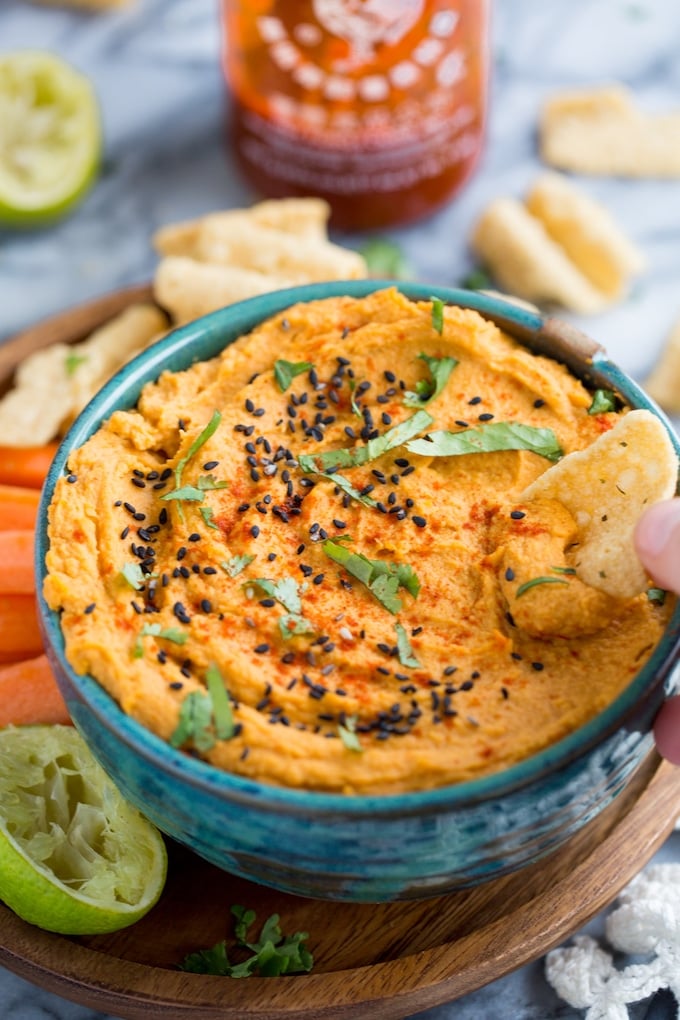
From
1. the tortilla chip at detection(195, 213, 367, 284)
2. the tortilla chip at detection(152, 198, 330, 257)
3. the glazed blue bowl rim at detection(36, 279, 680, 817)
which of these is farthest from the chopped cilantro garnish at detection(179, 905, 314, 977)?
the tortilla chip at detection(152, 198, 330, 257)

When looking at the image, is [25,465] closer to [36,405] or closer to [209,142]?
[36,405]

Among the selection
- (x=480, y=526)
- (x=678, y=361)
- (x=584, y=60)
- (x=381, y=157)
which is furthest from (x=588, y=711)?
(x=584, y=60)

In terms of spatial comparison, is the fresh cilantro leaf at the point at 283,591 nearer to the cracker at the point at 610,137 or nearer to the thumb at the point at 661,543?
the thumb at the point at 661,543

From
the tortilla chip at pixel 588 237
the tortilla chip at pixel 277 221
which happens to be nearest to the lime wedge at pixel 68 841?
the tortilla chip at pixel 277 221

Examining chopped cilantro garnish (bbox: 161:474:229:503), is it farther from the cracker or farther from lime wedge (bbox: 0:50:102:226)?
the cracker

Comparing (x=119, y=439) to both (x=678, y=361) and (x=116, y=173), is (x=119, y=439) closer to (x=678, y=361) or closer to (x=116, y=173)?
(x=678, y=361)
